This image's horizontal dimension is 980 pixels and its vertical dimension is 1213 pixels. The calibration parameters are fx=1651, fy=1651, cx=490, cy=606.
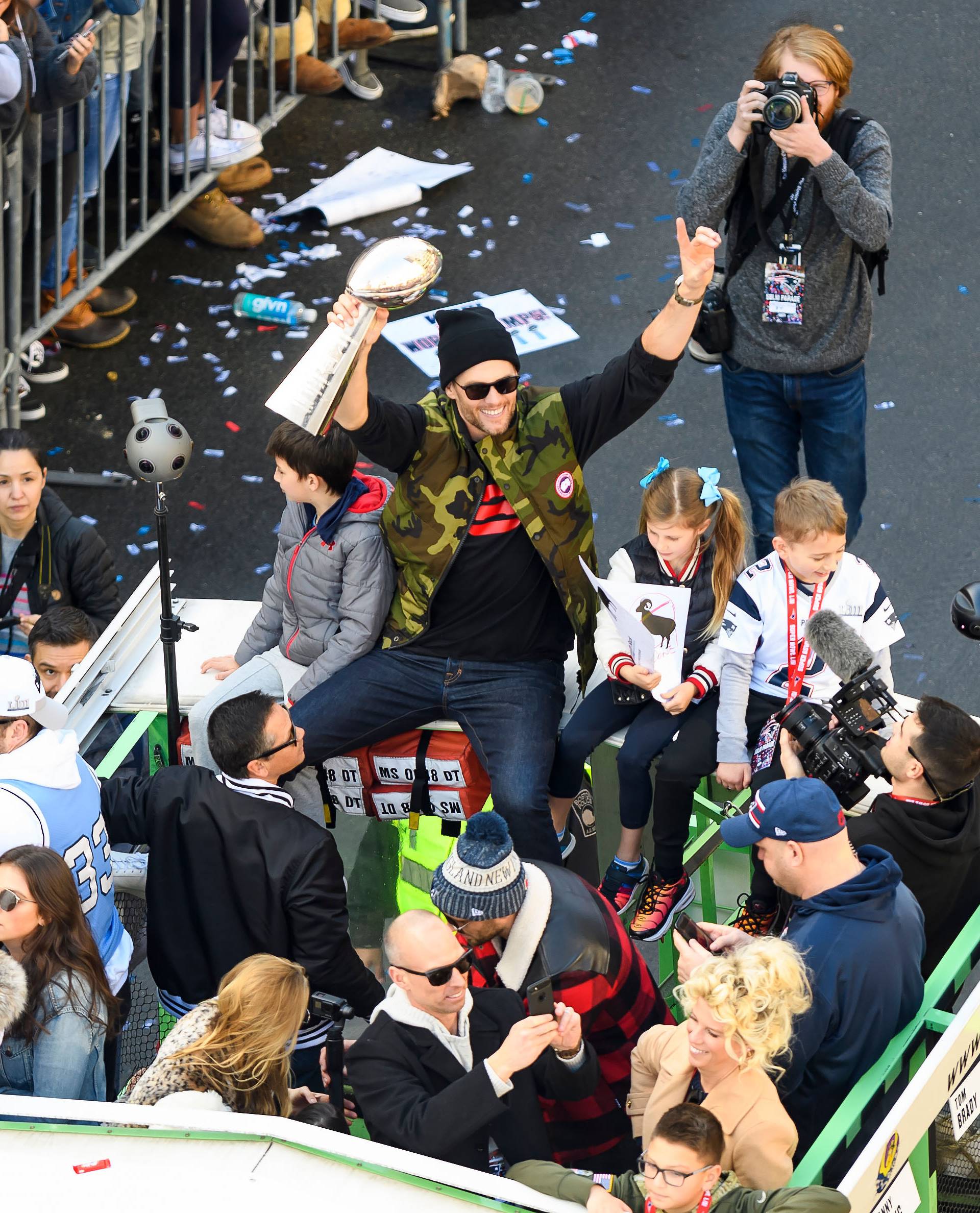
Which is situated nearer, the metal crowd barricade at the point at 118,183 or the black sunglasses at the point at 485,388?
the black sunglasses at the point at 485,388

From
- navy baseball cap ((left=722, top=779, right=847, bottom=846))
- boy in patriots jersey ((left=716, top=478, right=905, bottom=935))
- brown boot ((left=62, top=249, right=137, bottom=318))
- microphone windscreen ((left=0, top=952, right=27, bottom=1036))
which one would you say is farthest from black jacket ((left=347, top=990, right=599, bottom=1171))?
brown boot ((left=62, top=249, right=137, bottom=318))

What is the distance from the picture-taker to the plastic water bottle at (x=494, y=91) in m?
11.1

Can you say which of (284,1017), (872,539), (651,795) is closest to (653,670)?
(651,795)

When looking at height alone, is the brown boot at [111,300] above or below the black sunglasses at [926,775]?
below

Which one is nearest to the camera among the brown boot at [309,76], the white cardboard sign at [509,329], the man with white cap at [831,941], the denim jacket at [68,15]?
the man with white cap at [831,941]

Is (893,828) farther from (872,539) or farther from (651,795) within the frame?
(872,539)

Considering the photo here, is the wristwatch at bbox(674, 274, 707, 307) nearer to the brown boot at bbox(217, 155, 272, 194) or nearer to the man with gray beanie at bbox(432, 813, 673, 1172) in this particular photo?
the man with gray beanie at bbox(432, 813, 673, 1172)

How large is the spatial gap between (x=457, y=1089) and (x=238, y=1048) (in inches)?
23.0

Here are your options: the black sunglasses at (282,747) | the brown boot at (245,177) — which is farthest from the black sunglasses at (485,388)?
the brown boot at (245,177)

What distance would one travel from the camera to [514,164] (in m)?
10.7

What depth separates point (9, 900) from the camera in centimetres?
422

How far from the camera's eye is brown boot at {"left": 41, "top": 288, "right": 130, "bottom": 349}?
9.30m

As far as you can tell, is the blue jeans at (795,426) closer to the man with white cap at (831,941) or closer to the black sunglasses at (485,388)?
the black sunglasses at (485,388)

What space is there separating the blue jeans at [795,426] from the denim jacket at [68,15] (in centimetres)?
401
